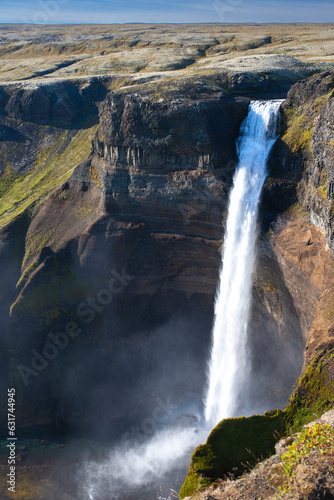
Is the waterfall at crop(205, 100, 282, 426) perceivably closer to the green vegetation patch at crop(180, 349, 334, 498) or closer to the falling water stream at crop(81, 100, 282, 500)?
the falling water stream at crop(81, 100, 282, 500)

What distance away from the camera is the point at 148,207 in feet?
131

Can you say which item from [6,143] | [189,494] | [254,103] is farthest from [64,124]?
[189,494]

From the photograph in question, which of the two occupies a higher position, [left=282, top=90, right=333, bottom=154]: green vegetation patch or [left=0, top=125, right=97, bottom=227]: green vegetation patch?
[left=0, top=125, right=97, bottom=227]: green vegetation patch

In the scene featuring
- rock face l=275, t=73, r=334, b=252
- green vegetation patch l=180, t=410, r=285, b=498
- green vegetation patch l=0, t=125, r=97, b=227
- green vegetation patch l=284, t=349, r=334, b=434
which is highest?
green vegetation patch l=0, t=125, r=97, b=227

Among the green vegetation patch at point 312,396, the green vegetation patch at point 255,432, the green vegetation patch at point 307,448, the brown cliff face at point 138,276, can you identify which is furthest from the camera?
the brown cliff face at point 138,276

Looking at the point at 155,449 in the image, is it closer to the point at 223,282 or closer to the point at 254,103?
the point at 223,282

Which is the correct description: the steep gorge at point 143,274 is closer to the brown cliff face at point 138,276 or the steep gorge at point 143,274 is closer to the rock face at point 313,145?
the brown cliff face at point 138,276

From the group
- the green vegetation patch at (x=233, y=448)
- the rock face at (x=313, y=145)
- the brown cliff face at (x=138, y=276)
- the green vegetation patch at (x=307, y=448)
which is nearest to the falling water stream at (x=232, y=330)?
the brown cliff face at (x=138, y=276)

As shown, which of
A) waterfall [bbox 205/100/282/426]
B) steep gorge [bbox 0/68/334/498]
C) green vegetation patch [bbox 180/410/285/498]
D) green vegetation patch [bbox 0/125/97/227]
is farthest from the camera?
green vegetation patch [bbox 0/125/97/227]

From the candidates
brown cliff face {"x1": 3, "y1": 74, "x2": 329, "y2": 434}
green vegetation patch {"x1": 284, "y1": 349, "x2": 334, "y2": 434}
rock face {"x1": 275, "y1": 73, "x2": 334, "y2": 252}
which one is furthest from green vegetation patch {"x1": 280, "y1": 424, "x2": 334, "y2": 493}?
brown cliff face {"x1": 3, "y1": 74, "x2": 329, "y2": 434}

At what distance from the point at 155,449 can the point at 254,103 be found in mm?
33366

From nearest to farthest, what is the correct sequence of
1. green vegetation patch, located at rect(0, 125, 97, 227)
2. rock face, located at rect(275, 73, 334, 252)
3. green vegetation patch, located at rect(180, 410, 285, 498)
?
green vegetation patch, located at rect(180, 410, 285, 498) < rock face, located at rect(275, 73, 334, 252) < green vegetation patch, located at rect(0, 125, 97, 227)

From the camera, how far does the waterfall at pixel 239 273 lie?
33781 mm

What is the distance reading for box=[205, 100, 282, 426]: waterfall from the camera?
33.8 meters
